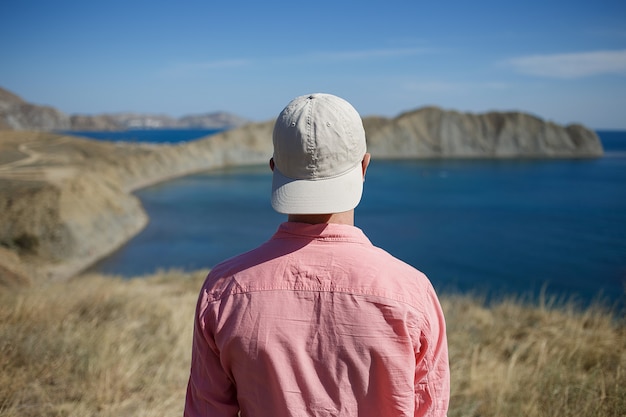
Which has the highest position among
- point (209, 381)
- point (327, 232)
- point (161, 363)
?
point (327, 232)

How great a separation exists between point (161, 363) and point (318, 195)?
3062 mm

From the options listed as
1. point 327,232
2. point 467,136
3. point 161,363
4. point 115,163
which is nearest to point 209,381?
point 327,232

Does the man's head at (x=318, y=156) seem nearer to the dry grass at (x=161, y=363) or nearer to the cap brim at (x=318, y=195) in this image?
the cap brim at (x=318, y=195)

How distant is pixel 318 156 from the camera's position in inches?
50.2

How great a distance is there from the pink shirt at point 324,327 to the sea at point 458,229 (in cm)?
619

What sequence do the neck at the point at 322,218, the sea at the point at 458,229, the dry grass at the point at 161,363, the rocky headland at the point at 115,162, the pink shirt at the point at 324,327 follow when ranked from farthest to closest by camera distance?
1. the rocky headland at the point at 115,162
2. the sea at the point at 458,229
3. the dry grass at the point at 161,363
4. the neck at the point at 322,218
5. the pink shirt at the point at 324,327

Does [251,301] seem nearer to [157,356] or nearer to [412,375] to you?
[412,375]

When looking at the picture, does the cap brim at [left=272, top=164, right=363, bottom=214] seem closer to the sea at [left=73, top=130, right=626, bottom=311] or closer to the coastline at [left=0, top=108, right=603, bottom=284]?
the sea at [left=73, top=130, right=626, bottom=311]

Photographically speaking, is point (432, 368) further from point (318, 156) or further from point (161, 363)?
point (161, 363)

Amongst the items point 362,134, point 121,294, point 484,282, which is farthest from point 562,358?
point 484,282

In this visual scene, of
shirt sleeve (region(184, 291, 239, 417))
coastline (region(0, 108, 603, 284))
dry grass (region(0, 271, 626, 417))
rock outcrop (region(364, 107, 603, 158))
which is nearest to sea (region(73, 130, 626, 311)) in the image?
coastline (region(0, 108, 603, 284))

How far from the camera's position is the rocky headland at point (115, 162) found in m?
19.3

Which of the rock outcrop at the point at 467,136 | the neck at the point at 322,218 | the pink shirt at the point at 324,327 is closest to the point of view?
the pink shirt at the point at 324,327

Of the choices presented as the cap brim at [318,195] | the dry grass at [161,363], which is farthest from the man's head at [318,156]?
the dry grass at [161,363]
